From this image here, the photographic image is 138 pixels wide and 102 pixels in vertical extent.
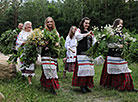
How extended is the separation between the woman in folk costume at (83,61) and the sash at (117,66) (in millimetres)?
590

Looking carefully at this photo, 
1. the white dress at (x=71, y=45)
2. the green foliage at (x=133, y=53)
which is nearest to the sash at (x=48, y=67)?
the white dress at (x=71, y=45)

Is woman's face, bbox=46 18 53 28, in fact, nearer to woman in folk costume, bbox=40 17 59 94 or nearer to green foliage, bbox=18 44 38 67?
woman in folk costume, bbox=40 17 59 94

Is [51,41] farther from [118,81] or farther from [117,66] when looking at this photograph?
[118,81]

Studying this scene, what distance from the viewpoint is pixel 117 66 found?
5.60m

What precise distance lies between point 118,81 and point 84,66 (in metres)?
1.12

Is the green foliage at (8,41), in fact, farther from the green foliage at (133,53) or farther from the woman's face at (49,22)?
the green foliage at (133,53)

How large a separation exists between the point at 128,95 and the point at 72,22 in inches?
798

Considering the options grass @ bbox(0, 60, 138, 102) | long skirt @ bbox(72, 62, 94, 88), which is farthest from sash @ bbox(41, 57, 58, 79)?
long skirt @ bbox(72, 62, 94, 88)

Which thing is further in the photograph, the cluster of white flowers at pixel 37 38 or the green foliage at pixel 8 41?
the green foliage at pixel 8 41

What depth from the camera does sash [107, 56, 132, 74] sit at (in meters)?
5.54

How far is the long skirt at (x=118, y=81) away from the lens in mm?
5535

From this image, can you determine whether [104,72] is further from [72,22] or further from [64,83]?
[72,22]

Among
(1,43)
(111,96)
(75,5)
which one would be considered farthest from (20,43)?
(75,5)

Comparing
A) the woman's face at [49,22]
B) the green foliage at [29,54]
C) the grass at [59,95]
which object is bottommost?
the grass at [59,95]
